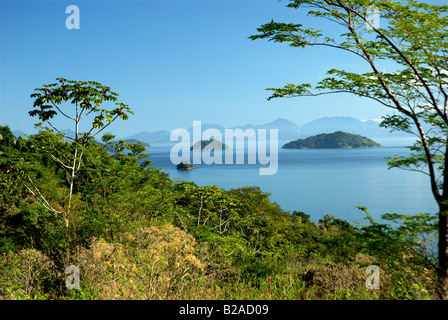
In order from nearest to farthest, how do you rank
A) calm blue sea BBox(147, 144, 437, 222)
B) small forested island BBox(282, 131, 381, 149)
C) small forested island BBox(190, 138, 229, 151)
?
calm blue sea BBox(147, 144, 437, 222) < small forested island BBox(282, 131, 381, 149) < small forested island BBox(190, 138, 229, 151)

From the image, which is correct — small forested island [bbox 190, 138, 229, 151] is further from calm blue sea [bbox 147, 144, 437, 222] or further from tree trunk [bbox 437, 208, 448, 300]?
tree trunk [bbox 437, 208, 448, 300]

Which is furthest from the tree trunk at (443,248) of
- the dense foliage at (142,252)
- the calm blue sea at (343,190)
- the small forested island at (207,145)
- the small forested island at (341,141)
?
the small forested island at (341,141)

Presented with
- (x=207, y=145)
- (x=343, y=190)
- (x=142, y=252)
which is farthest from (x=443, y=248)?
(x=207, y=145)

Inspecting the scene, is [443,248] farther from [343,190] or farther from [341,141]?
[341,141]

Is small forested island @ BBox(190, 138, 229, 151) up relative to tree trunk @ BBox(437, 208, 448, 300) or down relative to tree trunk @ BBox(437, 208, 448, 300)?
up

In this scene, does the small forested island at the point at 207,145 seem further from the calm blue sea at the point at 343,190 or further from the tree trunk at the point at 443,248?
the tree trunk at the point at 443,248

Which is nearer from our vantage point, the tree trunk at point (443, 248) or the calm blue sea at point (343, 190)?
the tree trunk at point (443, 248)

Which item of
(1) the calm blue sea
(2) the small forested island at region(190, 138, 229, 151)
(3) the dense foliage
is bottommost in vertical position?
(1) the calm blue sea

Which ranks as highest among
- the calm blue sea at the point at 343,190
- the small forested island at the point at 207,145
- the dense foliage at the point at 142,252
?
the small forested island at the point at 207,145

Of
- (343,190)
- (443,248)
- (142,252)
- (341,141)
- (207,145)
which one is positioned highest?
(341,141)

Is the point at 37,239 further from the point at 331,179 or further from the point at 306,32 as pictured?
the point at 331,179

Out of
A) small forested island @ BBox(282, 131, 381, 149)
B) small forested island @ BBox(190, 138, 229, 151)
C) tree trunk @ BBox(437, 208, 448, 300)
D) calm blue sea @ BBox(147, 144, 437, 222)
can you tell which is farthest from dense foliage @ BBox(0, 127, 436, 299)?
small forested island @ BBox(282, 131, 381, 149)
